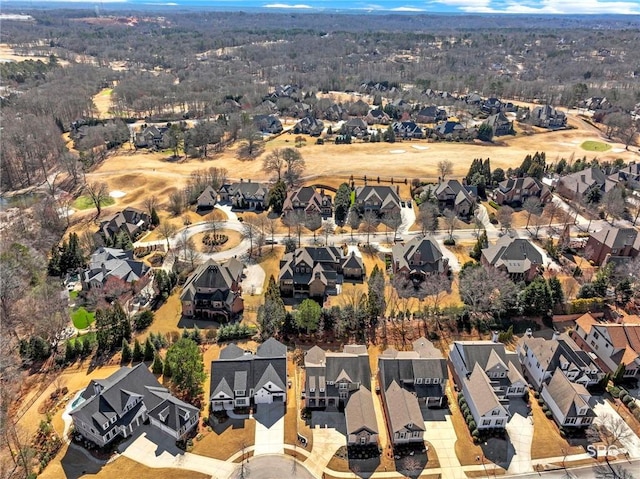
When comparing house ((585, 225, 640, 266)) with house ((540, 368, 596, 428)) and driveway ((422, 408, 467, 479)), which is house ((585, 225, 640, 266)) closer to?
house ((540, 368, 596, 428))

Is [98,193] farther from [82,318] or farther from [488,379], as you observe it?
[488,379]

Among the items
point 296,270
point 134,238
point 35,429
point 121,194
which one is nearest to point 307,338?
point 296,270

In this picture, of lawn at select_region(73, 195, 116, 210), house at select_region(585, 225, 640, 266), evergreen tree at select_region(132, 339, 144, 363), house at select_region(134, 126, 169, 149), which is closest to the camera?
evergreen tree at select_region(132, 339, 144, 363)

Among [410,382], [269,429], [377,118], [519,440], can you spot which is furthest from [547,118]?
[269,429]

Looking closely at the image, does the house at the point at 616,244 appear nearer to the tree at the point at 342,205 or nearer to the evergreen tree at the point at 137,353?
the tree at the point at 342,205

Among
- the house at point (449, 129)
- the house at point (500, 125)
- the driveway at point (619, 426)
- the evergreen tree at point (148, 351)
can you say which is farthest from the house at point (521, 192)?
the evergreen tree at point (148, 351)

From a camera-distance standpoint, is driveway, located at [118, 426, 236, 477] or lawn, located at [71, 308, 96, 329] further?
lawn, located at [71, 308, 96, 329]

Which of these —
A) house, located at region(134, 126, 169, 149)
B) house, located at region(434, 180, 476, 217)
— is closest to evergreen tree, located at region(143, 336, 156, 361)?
house, located at region(434, 180, 476, 217)
